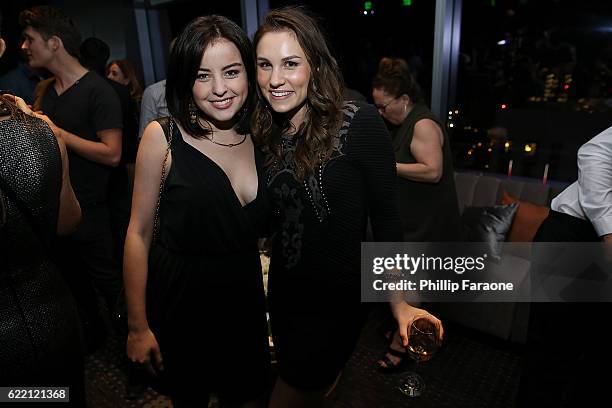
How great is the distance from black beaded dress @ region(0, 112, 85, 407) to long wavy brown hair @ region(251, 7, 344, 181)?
589mm

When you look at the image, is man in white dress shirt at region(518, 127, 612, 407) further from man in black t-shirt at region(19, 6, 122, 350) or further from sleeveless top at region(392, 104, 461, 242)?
man in black t-shirt at region(19, 6, 122, 350)

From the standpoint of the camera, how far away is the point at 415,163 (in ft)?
7.79

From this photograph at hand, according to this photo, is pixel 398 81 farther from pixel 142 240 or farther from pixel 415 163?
pixel 142 240

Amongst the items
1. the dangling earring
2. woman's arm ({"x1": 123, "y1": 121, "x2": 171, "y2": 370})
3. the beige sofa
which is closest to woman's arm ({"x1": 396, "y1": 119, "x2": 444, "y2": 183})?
the beige sofa

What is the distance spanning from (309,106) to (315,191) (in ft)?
0.93

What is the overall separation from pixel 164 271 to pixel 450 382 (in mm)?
1781

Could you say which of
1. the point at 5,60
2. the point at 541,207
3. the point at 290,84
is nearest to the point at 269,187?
the point at 290,84

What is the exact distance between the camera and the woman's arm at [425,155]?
90.7 inches

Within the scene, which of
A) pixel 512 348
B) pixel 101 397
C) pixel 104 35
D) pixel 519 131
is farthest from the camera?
pixel 104 35

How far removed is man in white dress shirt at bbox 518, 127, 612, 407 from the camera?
5.22ft

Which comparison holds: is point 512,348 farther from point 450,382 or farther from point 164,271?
point 164,271

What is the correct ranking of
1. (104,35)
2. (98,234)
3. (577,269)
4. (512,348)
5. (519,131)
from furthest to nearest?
(104,35), (519,131), (512,348), (98,234), (577,269)

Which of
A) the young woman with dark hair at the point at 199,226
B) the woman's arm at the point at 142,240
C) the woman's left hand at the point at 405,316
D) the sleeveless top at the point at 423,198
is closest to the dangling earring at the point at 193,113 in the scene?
the young woman with dark hair at the point at 199,226

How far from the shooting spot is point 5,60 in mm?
4707
